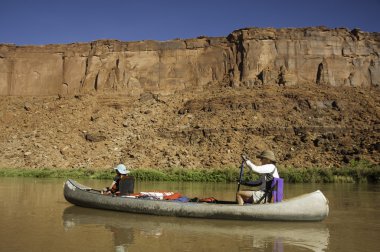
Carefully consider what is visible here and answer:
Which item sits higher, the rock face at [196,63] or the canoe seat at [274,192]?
the rock face at [196,63]

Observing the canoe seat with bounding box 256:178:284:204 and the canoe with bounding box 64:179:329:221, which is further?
the canoe seat with bounding box 256:178:284:204

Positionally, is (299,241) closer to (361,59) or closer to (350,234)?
(350,234)

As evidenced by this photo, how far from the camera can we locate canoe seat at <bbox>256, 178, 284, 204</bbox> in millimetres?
12469

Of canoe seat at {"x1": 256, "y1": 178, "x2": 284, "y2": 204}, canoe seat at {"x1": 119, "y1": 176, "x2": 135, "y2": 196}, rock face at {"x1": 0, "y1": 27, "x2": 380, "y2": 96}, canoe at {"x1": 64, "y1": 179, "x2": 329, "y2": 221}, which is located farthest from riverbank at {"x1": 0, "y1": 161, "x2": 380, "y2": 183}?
rock face at {"x1": 0, "y1": 27, "x2": 380, "y2": 96}

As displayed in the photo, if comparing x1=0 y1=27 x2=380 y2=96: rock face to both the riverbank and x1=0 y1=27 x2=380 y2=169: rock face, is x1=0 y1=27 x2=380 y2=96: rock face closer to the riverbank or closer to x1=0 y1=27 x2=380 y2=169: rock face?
x1=0 y1=27 x2=380 y2=169: rock face

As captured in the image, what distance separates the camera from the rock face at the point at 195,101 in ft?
148

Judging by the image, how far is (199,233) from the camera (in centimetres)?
1104

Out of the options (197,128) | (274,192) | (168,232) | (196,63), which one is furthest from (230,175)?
(196,63)

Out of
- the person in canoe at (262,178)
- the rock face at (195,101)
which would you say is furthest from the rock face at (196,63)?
the person in canoe at (262,178)

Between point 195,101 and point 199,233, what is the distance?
43614 millimetres

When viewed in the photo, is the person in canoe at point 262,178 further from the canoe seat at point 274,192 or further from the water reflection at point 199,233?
the water reflection at point 199,233

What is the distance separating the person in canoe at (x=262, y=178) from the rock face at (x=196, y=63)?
44.1 meters

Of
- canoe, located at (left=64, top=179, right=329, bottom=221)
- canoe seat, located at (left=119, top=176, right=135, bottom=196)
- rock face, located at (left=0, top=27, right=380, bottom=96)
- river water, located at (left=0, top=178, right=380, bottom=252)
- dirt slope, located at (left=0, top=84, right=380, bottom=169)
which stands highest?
rock face, located at (left=0, top=27, right=380, bottom=96)

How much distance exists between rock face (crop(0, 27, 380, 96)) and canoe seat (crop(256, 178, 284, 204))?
44.2 metres
